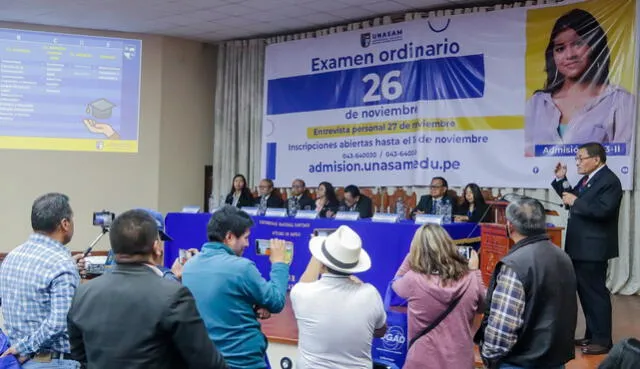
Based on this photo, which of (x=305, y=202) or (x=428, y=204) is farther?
(x=305, y=202)

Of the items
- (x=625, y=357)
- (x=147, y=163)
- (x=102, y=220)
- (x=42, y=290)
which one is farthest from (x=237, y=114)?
(x=625, y=357)

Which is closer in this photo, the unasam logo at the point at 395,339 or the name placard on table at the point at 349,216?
the unasam logo at the point at 395,339

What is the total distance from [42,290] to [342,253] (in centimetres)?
103

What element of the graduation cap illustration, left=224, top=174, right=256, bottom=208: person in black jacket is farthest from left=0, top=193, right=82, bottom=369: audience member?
the graduation cap illustration

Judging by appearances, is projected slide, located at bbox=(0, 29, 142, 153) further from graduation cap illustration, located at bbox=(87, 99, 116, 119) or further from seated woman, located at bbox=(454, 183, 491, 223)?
seated woman, located at bbox=(454, 183, 491, 223)

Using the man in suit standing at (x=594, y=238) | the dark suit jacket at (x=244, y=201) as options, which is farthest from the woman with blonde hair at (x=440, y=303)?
the dark suit jacket at (x=244, y=201)

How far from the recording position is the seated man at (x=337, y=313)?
221cm

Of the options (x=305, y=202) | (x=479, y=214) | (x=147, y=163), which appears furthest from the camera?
(x=147, y=163)

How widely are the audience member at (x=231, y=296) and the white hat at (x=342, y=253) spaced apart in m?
0.18

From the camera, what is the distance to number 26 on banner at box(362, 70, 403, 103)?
291 inches

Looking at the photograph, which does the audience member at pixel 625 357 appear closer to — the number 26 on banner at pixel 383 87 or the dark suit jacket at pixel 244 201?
the dark suit jacket at pixel 244 201

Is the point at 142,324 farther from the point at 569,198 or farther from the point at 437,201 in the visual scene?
the point at 437,201

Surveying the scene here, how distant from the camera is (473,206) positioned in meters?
5.83

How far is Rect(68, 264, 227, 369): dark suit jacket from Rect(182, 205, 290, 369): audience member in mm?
523
